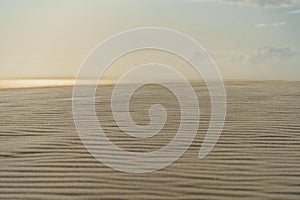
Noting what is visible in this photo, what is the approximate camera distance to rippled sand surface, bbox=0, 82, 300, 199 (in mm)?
2914

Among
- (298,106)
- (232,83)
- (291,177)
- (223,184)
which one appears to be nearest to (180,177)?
(223,184)

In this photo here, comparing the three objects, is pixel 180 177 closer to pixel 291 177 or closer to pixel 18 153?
pixel 291 177

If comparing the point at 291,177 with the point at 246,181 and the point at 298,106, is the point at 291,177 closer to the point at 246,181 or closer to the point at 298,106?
the point at 246,181

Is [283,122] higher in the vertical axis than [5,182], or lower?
higher

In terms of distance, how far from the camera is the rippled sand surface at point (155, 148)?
2.91m

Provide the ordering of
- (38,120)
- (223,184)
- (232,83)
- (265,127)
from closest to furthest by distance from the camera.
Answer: (223,184) → (265,127) → (38,120) → (232,83)

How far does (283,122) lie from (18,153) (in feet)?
7.75

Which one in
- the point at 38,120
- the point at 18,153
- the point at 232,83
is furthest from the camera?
the point at 232,83

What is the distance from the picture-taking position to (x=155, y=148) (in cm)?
388

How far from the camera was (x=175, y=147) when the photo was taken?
3863 millimetres

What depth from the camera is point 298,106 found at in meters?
5.85

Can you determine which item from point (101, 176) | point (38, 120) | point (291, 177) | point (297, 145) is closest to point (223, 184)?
point (291, 177)

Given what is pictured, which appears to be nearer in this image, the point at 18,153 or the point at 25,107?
the point at 18,153

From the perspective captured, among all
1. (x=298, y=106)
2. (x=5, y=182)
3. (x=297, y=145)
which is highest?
(x=298, y=106)
